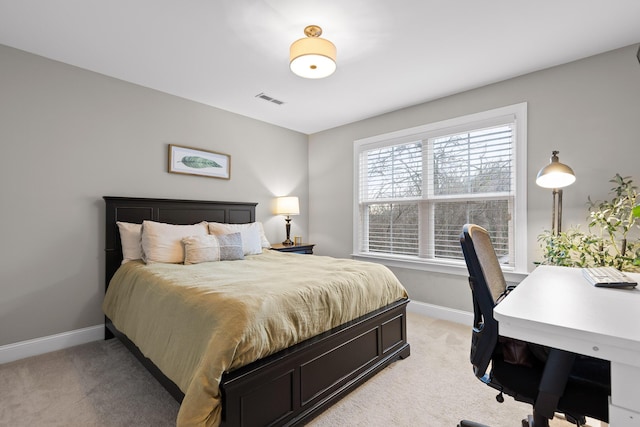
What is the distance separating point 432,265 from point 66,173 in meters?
3.87

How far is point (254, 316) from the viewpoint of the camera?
5.01 ft

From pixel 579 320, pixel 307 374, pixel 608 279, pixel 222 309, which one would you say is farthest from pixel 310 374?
pixel 608 279

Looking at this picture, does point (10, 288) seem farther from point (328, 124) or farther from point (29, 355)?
point (328, 124)

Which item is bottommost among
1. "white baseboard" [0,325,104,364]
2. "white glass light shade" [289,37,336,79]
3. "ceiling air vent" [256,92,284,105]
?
"white baseboard" [0,325,104,364]

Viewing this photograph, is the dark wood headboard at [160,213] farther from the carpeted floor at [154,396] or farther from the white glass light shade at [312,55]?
the white glass light shade at [312,55]

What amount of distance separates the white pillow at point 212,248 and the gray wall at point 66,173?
91cm

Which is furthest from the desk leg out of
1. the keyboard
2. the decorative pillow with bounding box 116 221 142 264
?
the decorative pillow with bounding box 116 221 142 264

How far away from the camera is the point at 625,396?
2.46 ft

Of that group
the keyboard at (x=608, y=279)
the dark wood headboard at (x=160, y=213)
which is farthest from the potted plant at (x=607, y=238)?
the dark wood headboard at (x=160, y=213)

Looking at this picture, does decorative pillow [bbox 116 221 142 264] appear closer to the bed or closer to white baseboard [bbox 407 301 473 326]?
the bed

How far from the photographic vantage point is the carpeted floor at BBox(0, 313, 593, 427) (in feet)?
5.88

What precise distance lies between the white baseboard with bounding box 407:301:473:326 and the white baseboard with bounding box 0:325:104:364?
3.40 m

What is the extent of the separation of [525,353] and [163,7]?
2849mm

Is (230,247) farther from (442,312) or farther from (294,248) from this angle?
(442,312)
